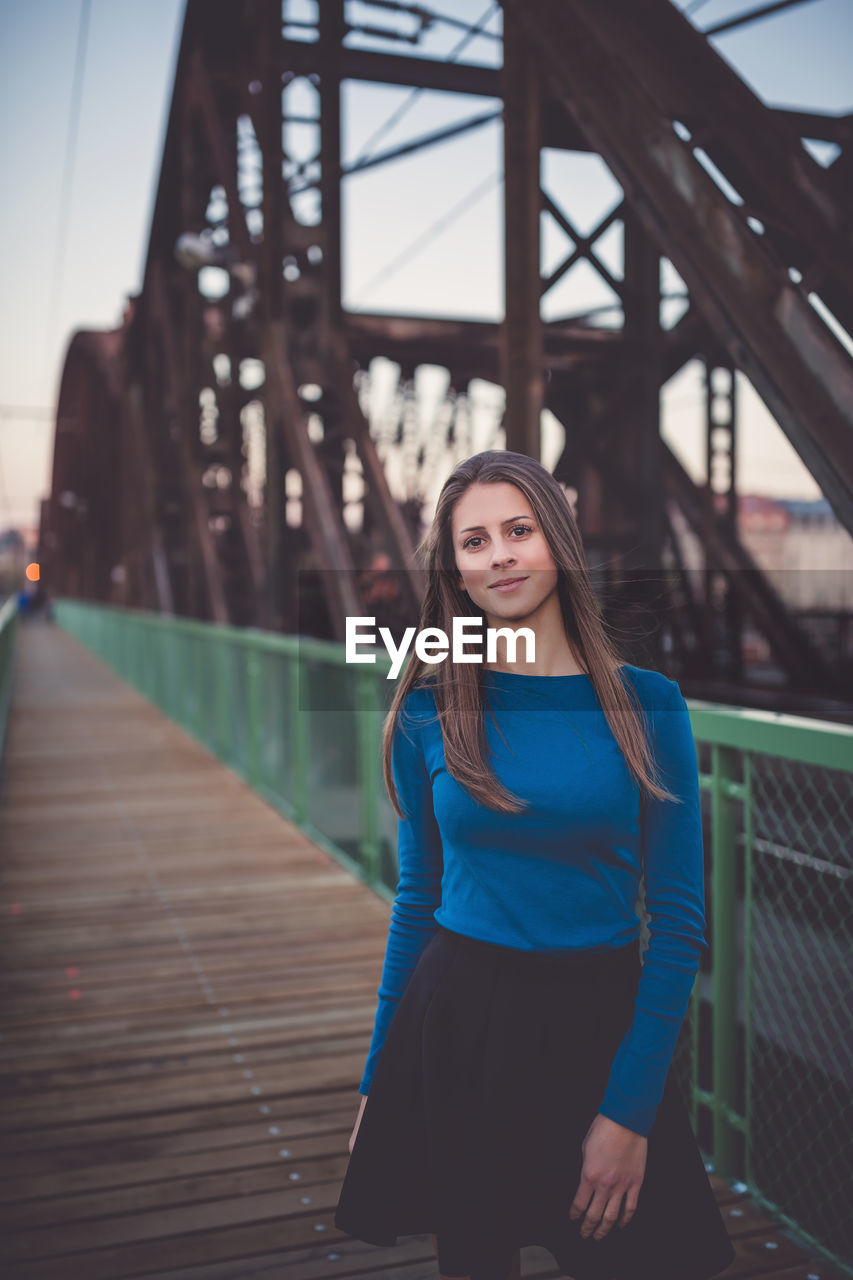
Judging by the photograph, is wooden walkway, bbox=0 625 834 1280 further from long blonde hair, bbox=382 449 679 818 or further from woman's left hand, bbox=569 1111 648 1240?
long blonde hair, bbox=382 449 679 818

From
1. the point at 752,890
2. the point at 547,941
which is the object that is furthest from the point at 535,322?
the point at 547,941

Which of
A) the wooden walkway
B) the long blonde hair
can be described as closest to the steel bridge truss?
the long blonde hair

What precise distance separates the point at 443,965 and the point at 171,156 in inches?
723

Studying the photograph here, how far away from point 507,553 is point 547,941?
55 centimetres

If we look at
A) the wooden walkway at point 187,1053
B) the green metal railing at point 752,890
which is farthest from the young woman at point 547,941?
the wooden walkway at point 187,1053

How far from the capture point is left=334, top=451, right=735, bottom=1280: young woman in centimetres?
158

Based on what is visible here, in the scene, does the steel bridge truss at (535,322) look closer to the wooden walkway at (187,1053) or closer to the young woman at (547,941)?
the young woman at (547,941)

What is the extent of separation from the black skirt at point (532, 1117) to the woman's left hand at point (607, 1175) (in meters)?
0.04

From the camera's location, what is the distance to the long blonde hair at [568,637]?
1.59 metres

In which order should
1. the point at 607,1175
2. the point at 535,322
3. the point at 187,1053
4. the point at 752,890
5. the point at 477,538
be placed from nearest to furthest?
the point at 607,1175 → the point at 477,538 → the point at 752,890 → the point at 187,1053 → the point at 535,322

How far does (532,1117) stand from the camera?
5.31ft

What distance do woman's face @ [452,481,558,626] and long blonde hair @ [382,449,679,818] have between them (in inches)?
0.6

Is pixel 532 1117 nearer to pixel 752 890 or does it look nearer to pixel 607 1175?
pixel 607 1175

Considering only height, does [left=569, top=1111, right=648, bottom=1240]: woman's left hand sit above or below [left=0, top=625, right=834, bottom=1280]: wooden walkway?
above
